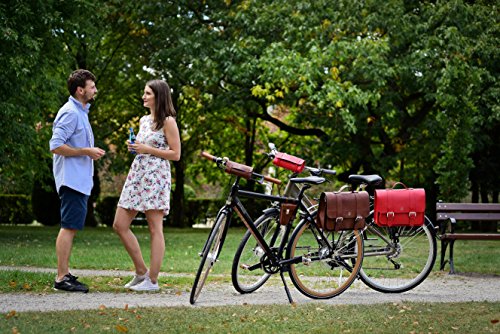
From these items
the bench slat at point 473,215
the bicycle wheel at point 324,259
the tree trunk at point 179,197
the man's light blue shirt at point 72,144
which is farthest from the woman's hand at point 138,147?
the tree trunk at point 179,197

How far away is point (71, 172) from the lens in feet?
27.2

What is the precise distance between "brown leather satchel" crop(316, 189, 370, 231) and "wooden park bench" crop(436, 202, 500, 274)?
131 inches

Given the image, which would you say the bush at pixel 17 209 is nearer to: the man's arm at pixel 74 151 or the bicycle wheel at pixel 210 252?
the man's arm at pixel 74 151

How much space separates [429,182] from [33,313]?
2144cm

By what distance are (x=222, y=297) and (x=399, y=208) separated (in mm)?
1901

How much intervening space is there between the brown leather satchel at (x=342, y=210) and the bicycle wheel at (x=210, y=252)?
924mm

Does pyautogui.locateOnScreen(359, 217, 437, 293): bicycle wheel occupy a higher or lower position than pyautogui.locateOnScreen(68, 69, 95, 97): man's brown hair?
lower

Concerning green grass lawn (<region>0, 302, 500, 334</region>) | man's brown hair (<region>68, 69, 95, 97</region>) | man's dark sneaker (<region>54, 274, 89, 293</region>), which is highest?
man's brown hair (<region>68, 69, 95, 97</region>)

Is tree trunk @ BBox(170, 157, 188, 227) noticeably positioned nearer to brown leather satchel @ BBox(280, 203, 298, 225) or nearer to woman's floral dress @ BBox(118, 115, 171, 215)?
woman's floral dress @ BBox(118, 115, 171, 215)

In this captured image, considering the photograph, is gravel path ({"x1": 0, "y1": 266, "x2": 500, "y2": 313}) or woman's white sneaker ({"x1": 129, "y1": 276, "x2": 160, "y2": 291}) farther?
woman's white sneaker ({"x1": 129, "y1": 276, "x2": 160, "y2": 291})

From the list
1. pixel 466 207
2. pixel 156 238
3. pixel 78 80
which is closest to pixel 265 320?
pixel 156 238

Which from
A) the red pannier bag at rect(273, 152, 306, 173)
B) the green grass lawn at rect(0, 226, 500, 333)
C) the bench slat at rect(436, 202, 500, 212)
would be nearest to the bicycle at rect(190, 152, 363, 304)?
the red pannier bag at rect(273, 152, 306, 173)

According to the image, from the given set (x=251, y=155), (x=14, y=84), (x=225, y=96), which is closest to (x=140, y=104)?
(x=251, y=155)

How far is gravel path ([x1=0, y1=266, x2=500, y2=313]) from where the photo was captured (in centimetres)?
752
